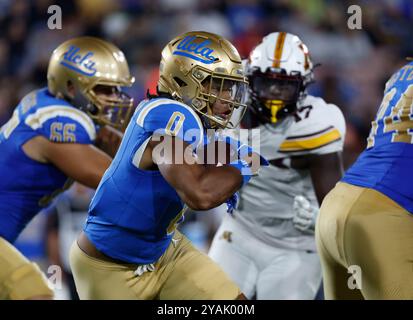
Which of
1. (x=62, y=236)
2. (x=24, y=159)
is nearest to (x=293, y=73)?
(x=24, y=159)

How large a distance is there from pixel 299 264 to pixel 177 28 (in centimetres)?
326

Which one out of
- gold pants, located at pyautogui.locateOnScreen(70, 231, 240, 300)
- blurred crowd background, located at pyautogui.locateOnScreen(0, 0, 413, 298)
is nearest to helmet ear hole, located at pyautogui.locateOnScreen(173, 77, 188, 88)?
gold pants, located at pyautogui.locateOnScreen(70, 231, 240, 300)

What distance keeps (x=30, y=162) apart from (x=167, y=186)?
108cm

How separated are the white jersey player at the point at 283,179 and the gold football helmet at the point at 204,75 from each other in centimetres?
94

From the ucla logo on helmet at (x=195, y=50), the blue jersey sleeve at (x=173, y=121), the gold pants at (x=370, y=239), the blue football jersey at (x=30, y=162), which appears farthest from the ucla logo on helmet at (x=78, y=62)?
the gold pants at (x=370, y=239)

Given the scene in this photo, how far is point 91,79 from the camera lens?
14.2 ft

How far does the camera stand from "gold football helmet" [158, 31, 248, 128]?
327cm

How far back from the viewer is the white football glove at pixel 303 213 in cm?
426

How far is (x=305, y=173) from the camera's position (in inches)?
171

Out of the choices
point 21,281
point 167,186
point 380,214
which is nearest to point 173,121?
point 167,186

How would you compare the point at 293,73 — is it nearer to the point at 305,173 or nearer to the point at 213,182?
the point at 305,173

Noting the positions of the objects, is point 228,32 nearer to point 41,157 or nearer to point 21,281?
point 41,157
